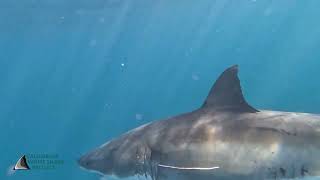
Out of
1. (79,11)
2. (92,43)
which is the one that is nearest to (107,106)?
(92,43)

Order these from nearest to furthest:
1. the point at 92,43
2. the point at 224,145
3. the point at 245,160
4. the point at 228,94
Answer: the point at 245,160, the point at 224,145, the point at 228,94, the point at 92,43

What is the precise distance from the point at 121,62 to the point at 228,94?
64.3 metres

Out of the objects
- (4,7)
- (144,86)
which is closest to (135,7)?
(4,7)

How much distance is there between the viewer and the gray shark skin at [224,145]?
5035mm

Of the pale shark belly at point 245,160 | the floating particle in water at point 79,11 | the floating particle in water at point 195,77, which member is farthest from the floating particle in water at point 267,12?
the pale shark belly at point 245,160

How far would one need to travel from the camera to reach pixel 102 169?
650 centimetres

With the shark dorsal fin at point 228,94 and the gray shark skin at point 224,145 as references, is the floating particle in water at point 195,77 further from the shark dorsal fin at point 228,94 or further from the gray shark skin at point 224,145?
the shark dorsal fin at point 228,94

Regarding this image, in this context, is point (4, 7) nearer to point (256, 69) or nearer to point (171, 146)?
point (171, 146)

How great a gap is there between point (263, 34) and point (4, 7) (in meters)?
75.2

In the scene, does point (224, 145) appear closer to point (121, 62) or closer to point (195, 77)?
point (121, 62)

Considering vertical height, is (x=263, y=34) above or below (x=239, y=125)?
above

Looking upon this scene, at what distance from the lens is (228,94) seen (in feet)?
19.5

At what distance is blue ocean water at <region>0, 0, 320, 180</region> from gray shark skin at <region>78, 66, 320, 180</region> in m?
2.61

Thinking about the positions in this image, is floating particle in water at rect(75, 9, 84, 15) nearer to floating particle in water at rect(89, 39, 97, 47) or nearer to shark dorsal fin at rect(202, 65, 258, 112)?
floating particle in water at rect(89, 39, 97, 47)
